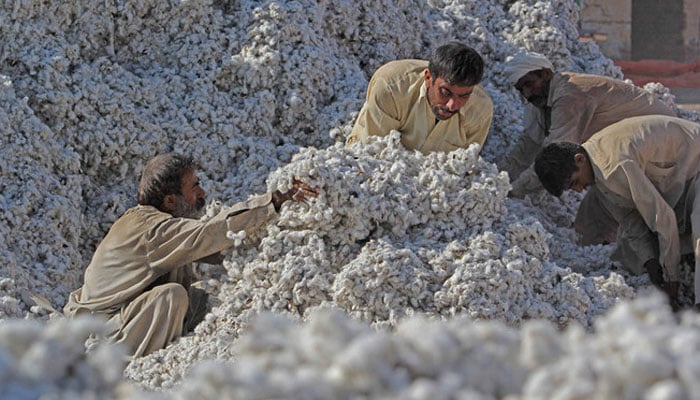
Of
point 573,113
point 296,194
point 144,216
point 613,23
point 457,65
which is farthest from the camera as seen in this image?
point 613,23

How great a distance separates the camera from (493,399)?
1.81 m

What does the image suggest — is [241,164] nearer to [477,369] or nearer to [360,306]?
[360,306]

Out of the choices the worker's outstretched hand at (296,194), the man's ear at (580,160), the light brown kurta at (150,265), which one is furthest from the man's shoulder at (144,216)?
the man's ear at (580,160)

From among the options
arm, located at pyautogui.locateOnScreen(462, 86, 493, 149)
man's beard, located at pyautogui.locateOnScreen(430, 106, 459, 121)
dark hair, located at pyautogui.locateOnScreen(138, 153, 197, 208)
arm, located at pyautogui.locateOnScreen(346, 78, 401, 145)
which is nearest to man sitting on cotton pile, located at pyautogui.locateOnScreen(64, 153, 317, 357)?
dark hair, located at pyautogui.locateOnScreen(138, 153, 197, 208)

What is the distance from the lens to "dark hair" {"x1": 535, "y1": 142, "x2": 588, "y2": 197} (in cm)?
434

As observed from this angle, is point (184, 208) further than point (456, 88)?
No

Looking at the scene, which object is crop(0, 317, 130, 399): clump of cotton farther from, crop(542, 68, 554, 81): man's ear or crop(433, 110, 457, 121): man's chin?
crop(542, 68, 554, 81): man's ear

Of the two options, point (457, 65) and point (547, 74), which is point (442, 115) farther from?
point (547, 74)

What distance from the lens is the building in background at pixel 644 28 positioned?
13.4 meters

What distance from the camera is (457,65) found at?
4312 mm

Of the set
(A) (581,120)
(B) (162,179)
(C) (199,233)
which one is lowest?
(A) (581,120)

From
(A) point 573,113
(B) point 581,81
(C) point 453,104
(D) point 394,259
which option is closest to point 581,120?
(A) point 573,113

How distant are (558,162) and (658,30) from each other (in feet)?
34.5

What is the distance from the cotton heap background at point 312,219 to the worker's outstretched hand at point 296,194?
0.03m
